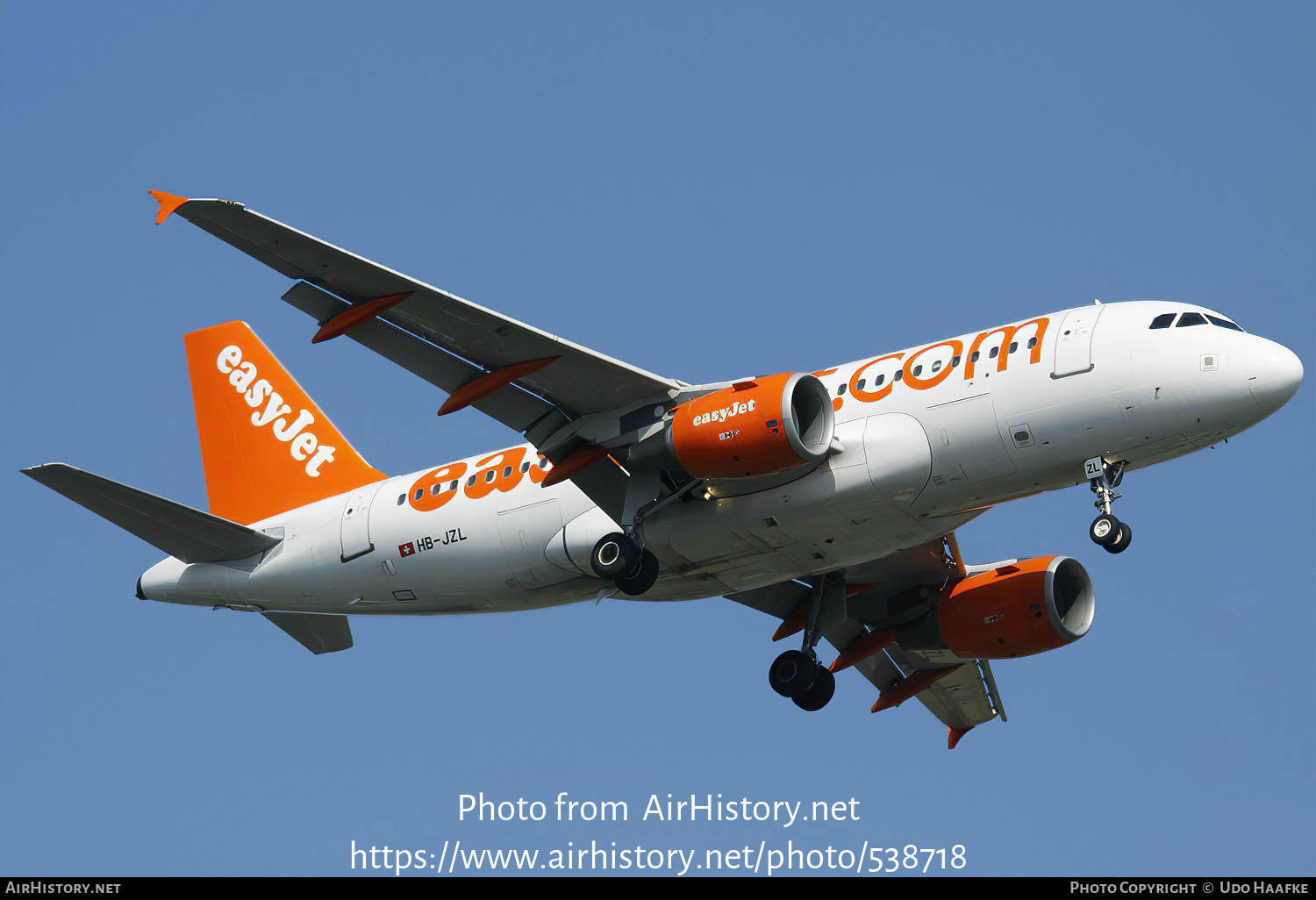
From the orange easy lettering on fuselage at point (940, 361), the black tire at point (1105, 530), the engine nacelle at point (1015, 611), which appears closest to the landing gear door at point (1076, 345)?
A: the orange easy lettering on fuselage at point (940, 361)

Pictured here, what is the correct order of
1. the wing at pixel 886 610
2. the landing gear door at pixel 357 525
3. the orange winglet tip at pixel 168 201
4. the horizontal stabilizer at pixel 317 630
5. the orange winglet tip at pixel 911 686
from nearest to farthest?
1. the orange winglet tip at pixel 168 201
2. the landing gear door at pixel 357 525
3. the wing at pixel 886 610
4. the horizontal stabilizer at pixel 317 630
5. the orange winglet tip at pixel 911 686

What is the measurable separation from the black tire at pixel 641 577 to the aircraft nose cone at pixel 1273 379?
10876 millimetres

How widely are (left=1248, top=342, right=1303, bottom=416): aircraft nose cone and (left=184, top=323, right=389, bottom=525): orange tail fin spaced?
18.6 metres

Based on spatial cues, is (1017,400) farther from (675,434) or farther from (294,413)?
(294,413)

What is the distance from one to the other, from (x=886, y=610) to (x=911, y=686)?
6.42 ft

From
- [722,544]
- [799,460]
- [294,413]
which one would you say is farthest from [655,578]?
[294,413]

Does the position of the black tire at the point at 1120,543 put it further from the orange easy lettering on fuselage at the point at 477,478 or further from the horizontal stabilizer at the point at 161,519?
the horizontal stabilizer at the point at 161,519

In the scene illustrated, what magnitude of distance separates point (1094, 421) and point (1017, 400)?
132 centimetres

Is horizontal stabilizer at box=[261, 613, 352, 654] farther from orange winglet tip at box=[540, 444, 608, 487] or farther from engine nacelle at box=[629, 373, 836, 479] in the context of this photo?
engine nacelle at box=[629, 373, 836, 479]

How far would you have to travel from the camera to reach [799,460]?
94.0 feet

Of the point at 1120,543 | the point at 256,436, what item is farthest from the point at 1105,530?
the point at 256,436

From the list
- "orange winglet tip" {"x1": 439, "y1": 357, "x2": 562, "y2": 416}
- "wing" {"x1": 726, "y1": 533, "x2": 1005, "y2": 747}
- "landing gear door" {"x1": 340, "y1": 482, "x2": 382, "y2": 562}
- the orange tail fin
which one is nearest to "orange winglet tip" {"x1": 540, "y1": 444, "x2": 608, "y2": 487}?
"orange winglet tip" {"x1": 439, "y1": 357, "x2": 562, "y2": 416}

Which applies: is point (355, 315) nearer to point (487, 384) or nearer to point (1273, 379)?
point (487, 384)

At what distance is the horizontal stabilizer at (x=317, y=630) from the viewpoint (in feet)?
118
